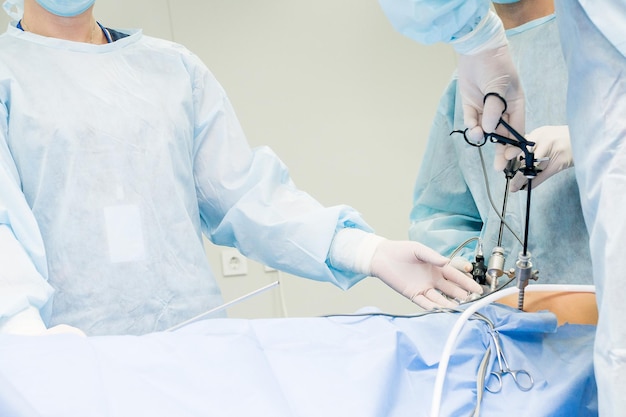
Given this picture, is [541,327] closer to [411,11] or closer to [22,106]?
[411,11]

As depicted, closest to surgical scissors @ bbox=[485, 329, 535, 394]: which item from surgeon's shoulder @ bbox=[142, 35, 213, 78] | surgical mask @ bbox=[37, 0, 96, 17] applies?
surgeon's shoulder @ bbox=[142, 35, 213, 78]

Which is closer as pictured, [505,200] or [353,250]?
[353,250]

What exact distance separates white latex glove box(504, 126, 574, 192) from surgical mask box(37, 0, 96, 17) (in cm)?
90

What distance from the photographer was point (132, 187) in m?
1.42

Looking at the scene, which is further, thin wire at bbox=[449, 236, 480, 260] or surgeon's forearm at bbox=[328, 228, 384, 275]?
thin wire at bbox=[449, 236, 480, 260]

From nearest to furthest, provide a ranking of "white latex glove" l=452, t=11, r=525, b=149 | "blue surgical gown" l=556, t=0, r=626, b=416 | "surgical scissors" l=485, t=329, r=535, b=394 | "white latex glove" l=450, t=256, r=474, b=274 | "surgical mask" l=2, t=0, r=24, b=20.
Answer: "blue surgical gown" l=556, t=0, r=626, b=416 < "surgical scissors" l=485, t=329, r=535, b=394 < "white latex glove" l=452, t=11, r=525, b=149 < "white latex glove" l=450, t=256, r=474, b=274 < "surgical mask" l=2, t=0, r=24, b=20

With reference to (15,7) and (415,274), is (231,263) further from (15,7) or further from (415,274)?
(415,274)

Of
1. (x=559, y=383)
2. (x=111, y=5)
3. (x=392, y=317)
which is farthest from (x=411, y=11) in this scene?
(x=111, y=5)

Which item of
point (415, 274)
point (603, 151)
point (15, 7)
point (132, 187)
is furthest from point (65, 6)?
point (603, 151)

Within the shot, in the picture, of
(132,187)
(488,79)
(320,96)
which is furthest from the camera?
(320,96)

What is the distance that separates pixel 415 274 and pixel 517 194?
0.37 m

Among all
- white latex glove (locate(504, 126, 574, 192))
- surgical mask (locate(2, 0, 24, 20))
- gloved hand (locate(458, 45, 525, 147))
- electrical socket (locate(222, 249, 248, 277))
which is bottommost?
electrical socket (locate(222, 249, 248, 277))

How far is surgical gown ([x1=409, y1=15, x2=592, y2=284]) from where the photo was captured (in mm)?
1427

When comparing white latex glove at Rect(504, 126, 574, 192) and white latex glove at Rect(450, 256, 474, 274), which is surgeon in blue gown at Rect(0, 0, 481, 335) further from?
white latex glove at Rect(504, 126, 574, 192)
